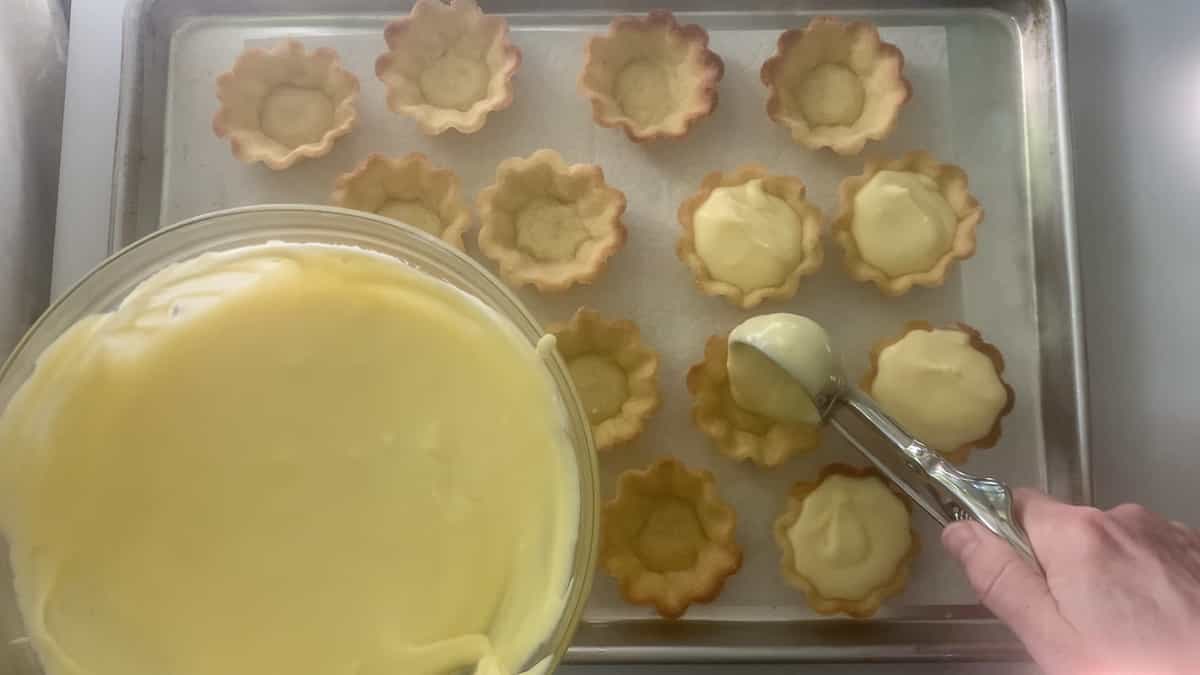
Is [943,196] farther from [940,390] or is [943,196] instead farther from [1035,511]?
[1035,511]

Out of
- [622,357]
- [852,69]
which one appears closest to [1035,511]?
[622,357]

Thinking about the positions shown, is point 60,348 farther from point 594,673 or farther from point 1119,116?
point 1119,116

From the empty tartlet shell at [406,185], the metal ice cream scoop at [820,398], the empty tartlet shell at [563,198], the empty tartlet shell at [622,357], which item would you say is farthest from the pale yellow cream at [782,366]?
the empty tartlet shell at [406,185]

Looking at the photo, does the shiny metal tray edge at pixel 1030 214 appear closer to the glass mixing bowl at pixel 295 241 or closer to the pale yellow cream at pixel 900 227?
the pale yellow cream at pixel 900 227

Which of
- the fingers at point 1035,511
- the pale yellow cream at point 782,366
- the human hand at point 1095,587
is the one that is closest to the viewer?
the human hand at point 1095,587

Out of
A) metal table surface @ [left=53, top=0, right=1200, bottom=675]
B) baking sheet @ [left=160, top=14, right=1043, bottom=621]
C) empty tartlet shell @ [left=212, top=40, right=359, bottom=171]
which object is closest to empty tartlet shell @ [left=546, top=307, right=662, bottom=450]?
baking sheet @ [left=160, top=14, right=1043, bottom=621]
